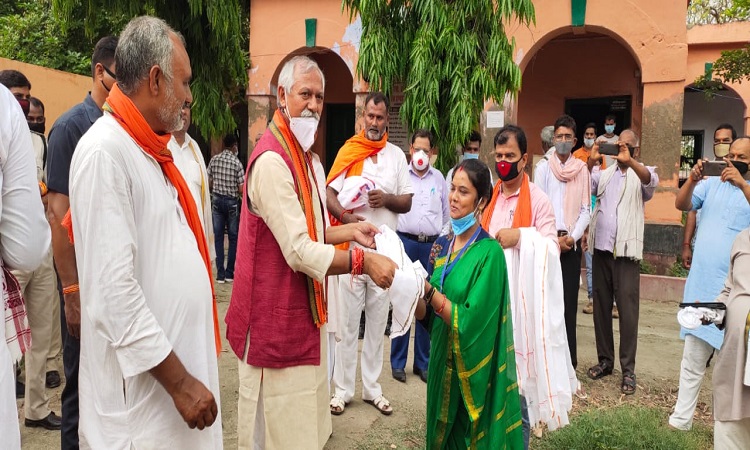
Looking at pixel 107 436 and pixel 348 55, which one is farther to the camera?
pixel 348 55

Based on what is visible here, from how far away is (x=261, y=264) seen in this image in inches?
99.0

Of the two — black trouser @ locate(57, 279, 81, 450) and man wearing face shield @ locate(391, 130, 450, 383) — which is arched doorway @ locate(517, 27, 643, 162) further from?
black trouser @ locate(57, 279, 81, 450)

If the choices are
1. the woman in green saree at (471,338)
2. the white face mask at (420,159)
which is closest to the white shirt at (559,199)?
the white face mask at (420,159)

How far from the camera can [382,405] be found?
4281 millimetres

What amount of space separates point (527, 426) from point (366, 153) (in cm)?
243

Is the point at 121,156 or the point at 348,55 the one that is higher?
the point at 348,55

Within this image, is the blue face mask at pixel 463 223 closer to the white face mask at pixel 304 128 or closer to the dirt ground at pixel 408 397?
the white face mask at pixel 304 128

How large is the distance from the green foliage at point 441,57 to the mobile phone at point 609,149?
1233mm

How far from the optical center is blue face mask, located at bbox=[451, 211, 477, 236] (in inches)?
108

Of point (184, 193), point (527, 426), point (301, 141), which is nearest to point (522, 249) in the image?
point (527, 426)

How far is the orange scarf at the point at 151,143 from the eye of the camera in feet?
5.74

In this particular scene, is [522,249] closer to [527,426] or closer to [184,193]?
[527,426]

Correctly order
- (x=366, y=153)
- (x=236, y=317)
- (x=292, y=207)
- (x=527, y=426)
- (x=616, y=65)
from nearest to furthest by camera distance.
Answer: (x=292, y=207) < (x=236, y=317) < (x=527, y=426) < (x=366, y=153) < (x=616, y=65)

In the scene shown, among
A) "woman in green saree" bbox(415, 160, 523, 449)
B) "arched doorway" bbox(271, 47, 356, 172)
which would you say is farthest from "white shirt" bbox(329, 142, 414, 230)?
"arched doorway" bbox(271, 47, 356, 172)
